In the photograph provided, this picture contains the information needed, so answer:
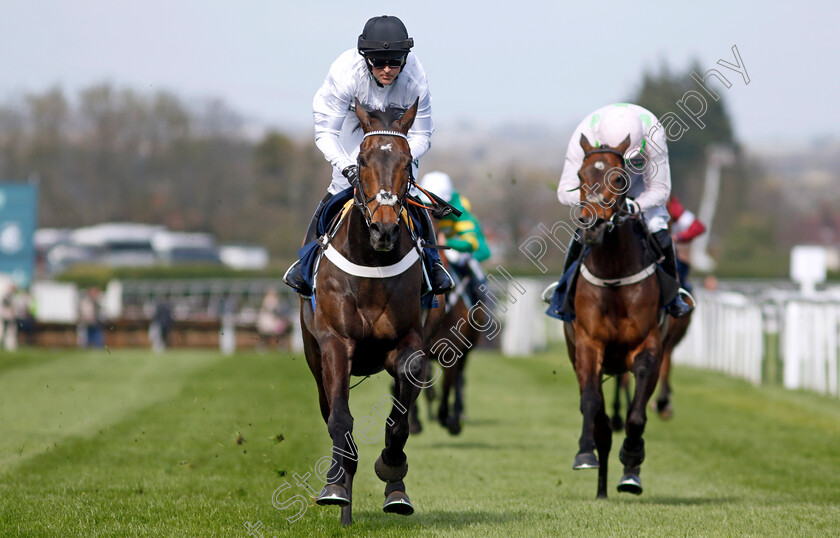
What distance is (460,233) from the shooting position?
11.8 meters

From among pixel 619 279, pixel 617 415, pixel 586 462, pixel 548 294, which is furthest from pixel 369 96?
pixel 617 415

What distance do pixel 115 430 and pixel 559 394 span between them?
26.9 ft

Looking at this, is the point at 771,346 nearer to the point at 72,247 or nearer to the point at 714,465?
the point at 714,465

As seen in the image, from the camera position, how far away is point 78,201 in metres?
77.9

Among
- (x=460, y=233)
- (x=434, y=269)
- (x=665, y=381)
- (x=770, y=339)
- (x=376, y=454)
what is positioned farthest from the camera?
(x=770, y=339)

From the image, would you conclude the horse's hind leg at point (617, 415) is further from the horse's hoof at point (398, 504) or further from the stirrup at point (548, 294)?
the horse's hoof at point (398, 504)

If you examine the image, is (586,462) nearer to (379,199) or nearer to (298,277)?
(298,277)

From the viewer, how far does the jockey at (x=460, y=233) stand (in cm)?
1151

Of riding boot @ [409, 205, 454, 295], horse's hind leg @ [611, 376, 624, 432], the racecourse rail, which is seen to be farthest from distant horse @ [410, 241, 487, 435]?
the racecourse rail

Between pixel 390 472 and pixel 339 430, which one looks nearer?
pixel 339 430

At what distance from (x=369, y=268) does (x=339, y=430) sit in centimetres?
88

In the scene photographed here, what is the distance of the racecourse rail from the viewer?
1666cm

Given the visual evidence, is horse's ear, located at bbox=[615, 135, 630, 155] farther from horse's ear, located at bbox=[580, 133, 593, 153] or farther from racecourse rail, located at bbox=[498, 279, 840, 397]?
racecourse rail, located at bbox=[498, 279, 840, 397]

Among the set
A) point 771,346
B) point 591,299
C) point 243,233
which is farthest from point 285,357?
point 243,233
